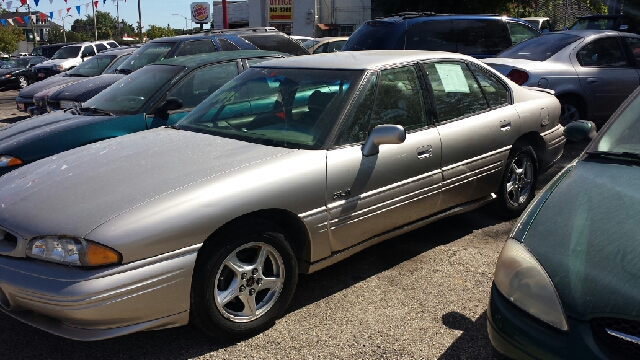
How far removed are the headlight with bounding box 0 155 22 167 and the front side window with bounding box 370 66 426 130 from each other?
3.29 m

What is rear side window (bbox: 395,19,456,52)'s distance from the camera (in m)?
9.14

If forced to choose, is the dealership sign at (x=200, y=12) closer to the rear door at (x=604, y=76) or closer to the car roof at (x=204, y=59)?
the car roof at (x=204, y=59)

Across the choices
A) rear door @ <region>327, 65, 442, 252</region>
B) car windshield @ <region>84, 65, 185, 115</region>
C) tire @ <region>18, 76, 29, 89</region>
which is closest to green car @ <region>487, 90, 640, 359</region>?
rear door @ <region>327, 65, 442, 252</region>

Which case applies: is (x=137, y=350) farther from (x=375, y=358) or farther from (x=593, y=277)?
(x=593, y=277)

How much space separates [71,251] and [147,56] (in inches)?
294

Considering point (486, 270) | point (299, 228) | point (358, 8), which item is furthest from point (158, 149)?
point (358, 8)

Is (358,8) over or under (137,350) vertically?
over

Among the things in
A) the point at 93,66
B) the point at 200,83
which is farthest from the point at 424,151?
the point at 93,66

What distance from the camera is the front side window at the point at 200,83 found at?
634 centimetres

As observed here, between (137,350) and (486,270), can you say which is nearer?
(137,350)

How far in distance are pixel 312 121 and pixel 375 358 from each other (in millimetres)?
1555

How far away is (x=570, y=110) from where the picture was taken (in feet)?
26.6

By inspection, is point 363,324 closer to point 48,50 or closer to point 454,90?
point 454,90

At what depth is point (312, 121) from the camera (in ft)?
13.0
